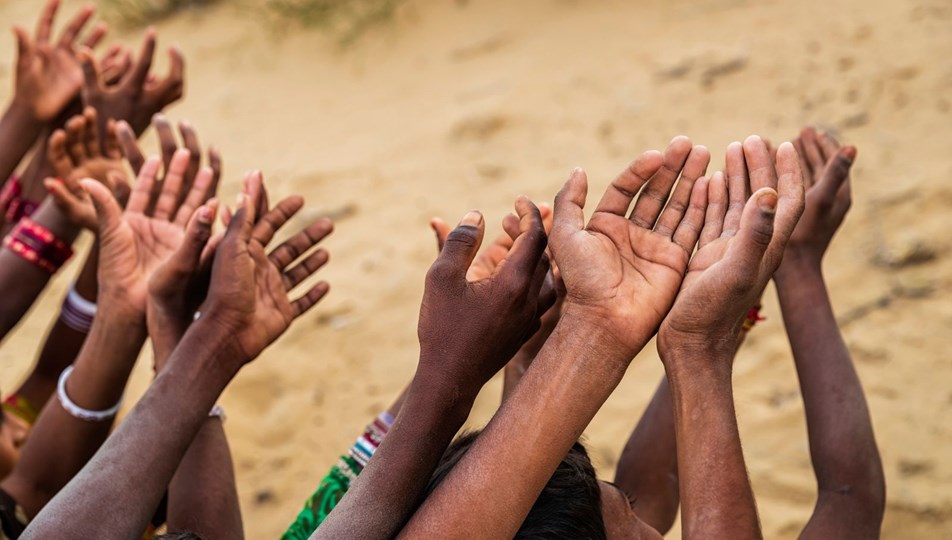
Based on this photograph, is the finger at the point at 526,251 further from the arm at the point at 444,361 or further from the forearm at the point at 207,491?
the forearm at the point at 207,491

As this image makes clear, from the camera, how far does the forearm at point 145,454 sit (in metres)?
1.81

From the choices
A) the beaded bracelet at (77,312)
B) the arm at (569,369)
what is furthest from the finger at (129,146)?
the arm at (569,369)

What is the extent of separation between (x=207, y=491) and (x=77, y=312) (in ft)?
3.26

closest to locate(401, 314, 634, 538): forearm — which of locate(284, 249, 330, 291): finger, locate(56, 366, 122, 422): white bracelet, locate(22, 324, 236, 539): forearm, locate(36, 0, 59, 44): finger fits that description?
locate(22, 324, 236, 539): forearm

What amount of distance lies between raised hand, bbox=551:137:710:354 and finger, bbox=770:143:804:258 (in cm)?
14

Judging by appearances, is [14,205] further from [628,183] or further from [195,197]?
[628,183]

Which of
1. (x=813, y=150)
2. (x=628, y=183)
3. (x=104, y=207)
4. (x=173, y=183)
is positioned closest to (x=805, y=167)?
(x=813, y=150)

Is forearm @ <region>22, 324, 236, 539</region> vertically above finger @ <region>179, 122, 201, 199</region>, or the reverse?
finger @ <region>179, 122, 201, 199</region>

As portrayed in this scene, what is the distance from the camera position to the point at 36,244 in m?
2.82

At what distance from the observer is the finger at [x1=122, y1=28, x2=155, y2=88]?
307 centimetres

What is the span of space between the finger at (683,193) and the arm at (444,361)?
239 mm

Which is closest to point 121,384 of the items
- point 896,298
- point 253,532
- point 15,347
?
point 253,532

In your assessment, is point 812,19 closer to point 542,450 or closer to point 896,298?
point 896,298

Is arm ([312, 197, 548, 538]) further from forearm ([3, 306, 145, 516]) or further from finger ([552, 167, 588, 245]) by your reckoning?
forearm ([3, 306, 145, 516])
